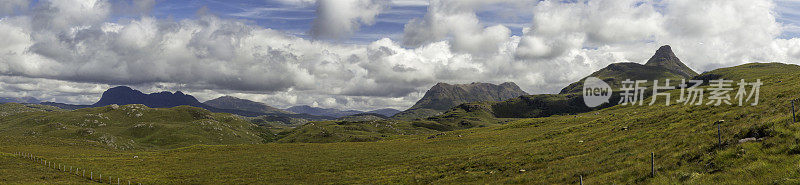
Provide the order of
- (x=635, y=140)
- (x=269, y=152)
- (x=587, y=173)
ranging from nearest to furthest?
(x=587, y=173), (x=635, y=140), (x=269, y=152)

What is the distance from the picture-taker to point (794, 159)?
18891mm

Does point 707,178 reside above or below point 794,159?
below

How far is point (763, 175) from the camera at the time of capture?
18.3 metres

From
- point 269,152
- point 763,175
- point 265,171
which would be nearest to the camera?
point 763,175

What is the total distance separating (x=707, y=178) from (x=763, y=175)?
91.4 inches

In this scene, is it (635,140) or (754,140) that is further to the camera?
(635,140)

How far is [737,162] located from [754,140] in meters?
4.19

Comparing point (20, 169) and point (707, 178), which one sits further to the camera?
point (20, 169)

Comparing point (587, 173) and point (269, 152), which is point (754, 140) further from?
point (269, 152)

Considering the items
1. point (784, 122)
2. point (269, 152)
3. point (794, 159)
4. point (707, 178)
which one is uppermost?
point (784, 122)

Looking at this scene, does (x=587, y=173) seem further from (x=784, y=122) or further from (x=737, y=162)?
→ (x=784, y=122)

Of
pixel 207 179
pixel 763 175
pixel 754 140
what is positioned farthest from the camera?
pixel 207 179

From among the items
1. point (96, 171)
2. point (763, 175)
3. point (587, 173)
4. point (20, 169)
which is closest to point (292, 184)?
point (587, 173)

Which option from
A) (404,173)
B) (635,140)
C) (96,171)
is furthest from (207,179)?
(635,140)
